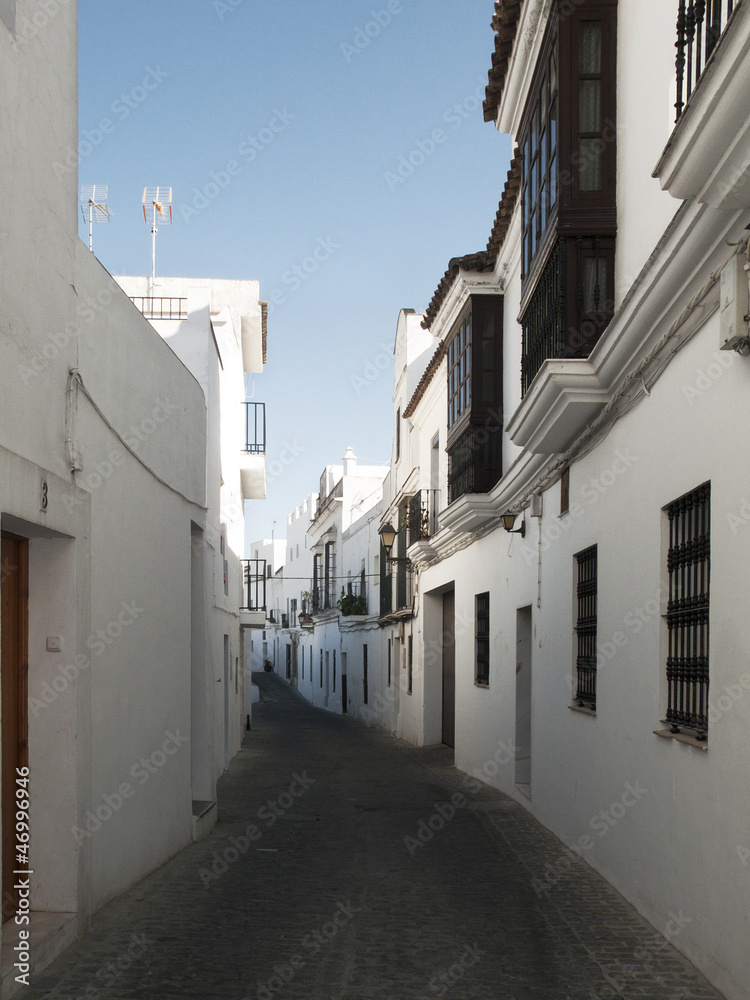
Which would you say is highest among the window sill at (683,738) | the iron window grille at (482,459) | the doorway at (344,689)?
the iron window grille at (482,459)

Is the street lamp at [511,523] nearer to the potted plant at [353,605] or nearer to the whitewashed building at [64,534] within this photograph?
the whitewashed building at [64,534]

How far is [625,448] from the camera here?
7.50 metres

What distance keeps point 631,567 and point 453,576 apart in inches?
390

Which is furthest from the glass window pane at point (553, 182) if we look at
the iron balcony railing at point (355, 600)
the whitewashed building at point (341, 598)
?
the iron balcony railing at point (355, 600)

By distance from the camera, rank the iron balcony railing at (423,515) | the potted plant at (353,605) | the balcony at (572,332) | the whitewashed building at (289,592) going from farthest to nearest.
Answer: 1. the whitewashed building at (289,592)
2. the potted plant at (353,605)
3. the iron balcony railing at (423,515)
4. the balcony at (572,332)

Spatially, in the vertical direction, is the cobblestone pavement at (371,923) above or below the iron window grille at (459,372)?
below

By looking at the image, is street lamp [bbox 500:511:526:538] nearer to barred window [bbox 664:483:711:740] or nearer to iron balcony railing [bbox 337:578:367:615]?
barred window [bbox 664:483:711:740]

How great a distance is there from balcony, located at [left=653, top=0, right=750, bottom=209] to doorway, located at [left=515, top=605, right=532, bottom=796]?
25.7 feet

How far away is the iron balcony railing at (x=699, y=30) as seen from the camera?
16.4 ft

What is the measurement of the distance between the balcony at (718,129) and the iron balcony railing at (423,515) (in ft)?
45.8

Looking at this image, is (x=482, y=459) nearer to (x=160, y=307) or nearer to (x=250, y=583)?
(x=160, y=307)

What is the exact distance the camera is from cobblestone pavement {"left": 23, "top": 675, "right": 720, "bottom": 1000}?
17.3 feet

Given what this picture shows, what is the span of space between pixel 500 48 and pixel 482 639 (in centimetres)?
786

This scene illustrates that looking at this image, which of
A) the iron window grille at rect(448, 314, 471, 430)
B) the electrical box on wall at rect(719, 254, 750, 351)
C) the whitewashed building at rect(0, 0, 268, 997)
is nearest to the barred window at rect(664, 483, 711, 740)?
the electrical box on wall at rect(719, 254, 750, 351)
